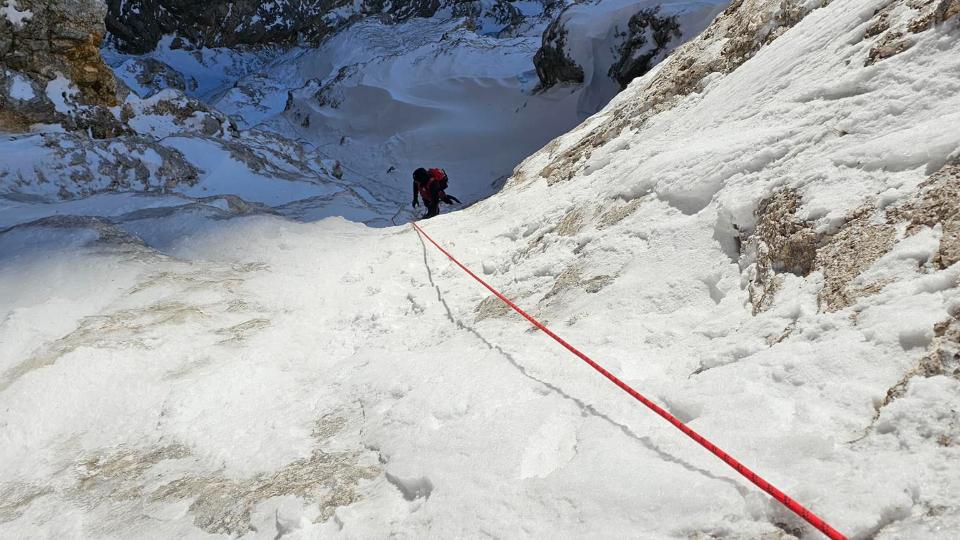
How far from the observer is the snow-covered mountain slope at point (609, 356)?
1.60 metres

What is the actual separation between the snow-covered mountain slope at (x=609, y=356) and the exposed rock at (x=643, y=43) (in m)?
9.32

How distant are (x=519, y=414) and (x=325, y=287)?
365cm

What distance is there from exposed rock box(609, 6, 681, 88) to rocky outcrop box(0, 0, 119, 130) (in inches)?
567

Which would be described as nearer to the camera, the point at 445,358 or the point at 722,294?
the point at 722,294

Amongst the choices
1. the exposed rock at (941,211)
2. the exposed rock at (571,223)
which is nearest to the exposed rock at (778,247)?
the exposed rock at (941,211)

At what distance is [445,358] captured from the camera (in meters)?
3.18

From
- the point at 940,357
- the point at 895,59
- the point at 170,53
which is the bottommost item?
the point at 940,357

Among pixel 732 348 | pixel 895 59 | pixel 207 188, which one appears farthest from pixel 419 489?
pixel 207 188

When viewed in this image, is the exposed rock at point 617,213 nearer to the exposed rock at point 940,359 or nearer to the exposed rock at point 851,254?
the exposed rock at point 851,254

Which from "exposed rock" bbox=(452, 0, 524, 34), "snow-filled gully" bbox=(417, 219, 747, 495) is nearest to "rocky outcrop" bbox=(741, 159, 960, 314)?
"snow-filled gully" bbox=(417, 219, 747, 495)

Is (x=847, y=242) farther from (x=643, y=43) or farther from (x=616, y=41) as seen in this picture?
(x=616, y=41)

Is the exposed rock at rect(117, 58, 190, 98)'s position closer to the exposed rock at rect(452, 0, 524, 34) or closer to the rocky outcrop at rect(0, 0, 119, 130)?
the rocky outcrop at rect(0, 0, 119, 130)

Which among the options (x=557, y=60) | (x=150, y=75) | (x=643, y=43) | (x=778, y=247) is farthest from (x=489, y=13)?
(x=778, y=247)

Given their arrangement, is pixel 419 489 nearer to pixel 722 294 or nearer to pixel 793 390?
pixel 793 390
